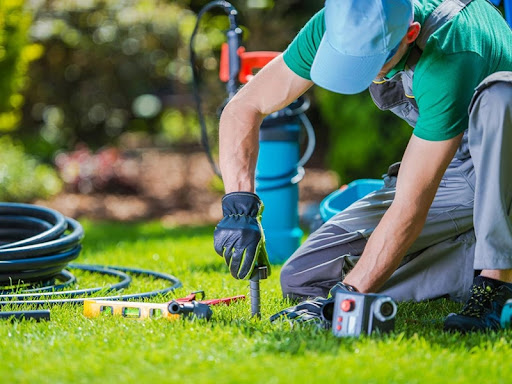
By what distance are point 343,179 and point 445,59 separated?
4495 millimetres

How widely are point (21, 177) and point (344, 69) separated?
5432mm

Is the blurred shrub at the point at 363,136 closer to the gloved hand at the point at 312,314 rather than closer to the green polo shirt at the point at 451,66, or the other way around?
the green polo shirt at the point at 451,66

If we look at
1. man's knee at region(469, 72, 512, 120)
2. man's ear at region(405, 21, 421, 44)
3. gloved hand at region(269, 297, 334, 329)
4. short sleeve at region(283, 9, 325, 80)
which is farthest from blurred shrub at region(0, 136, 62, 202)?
man's knee at region(469, 72, 512, 120)

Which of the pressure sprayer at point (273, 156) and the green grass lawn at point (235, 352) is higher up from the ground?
the pressure sprayer at point (273, 156)

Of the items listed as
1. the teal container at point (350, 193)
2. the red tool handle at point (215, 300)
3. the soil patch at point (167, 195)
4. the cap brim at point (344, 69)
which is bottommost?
the soil patch at point (167, 195)

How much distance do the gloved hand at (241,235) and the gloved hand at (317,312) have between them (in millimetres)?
182

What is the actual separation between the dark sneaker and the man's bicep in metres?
0.99

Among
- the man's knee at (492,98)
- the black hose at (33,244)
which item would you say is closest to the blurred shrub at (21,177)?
the black hose at (33,244)

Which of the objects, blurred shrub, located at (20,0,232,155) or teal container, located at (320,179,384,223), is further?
blurred shrub, located at (20,0,232,155)

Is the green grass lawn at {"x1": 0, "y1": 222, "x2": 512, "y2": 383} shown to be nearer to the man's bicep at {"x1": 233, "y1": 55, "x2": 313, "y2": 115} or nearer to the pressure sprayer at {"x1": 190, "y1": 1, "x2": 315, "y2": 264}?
the man's bicep at {"x1": 233, "y1": 55, "x2": 313, "y2": 115}

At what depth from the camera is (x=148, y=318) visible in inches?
112

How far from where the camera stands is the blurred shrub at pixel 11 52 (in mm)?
7238

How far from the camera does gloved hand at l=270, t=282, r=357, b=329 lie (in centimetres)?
270

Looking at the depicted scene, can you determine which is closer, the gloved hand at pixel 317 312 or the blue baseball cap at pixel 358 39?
the blue baseball cap at pixel 358 39
